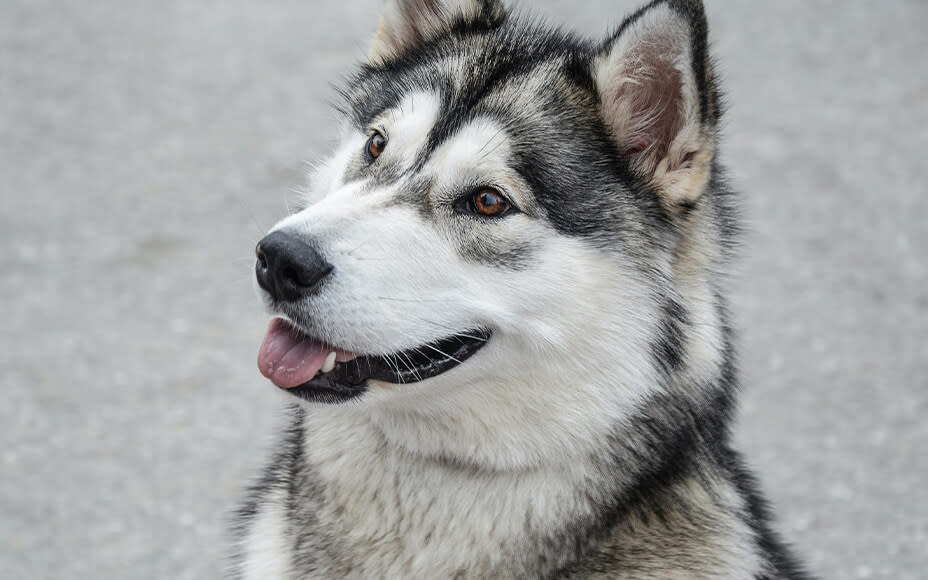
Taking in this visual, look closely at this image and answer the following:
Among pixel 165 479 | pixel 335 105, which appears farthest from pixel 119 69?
pixel 335 105

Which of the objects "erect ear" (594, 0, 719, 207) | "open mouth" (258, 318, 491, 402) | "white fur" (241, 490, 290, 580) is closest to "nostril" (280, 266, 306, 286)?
"open mouth" (258, 318, 491, 402)

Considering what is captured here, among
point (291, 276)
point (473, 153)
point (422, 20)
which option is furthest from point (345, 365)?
point (422, 20)

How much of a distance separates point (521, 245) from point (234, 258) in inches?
172

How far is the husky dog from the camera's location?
270 cm

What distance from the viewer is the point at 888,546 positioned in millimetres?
4656

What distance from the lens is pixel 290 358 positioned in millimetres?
2775

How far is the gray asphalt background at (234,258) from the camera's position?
16.0 ft

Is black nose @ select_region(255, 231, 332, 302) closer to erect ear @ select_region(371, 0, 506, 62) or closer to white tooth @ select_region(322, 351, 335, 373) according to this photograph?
white tooth @ select_region(322, 351, 335, 373)

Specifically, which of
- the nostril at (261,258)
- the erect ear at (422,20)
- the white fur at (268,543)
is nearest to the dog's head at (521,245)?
the nostril at (261,258)

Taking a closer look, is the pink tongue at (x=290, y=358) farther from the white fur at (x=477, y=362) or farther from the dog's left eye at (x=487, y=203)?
the dog's left eye at (x=487, y=203)

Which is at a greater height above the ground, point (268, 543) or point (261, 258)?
point (261, 258)

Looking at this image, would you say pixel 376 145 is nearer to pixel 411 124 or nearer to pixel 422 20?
pixel 411 124

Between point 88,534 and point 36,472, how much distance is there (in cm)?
56

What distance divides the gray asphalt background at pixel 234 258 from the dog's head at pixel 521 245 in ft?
3.37
